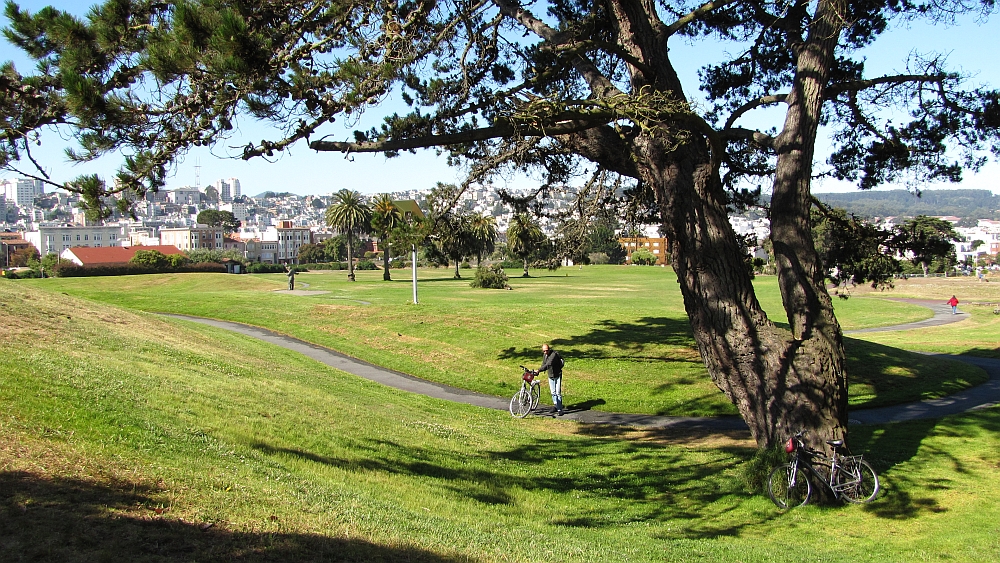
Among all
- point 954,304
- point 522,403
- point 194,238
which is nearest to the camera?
point 522,403

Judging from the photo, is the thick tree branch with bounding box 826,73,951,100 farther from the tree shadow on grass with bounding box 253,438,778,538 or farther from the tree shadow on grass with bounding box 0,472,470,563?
the tree shadow on grass with bounding box 0,472,470,563

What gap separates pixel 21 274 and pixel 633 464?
203 ft

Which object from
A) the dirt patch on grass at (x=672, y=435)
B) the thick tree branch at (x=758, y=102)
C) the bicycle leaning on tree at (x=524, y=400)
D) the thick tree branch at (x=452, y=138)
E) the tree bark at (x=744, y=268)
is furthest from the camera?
the bicycle leaning on tree at (x=524, y=400)

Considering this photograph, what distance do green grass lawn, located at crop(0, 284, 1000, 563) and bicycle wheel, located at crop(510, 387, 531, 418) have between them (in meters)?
0.73

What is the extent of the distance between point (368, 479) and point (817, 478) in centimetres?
632

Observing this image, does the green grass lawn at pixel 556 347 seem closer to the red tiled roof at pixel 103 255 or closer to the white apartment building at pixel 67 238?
the red tiled roof at pixel 103 255

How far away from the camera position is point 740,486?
10.5 m

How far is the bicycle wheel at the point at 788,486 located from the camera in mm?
9656

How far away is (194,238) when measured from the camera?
190 metres

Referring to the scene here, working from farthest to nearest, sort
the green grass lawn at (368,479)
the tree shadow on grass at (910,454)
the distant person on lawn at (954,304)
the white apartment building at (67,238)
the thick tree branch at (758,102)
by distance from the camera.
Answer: the white apartment building at (67,238), the distant person on lawn at (954,304), the thick tree branch at (758,102), the tree shadow on grass at (910,454), the green grass lawn at (368,479)

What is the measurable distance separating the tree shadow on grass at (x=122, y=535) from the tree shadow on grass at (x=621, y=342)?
16000 millimetres

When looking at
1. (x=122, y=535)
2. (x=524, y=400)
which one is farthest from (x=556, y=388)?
(x=122, y=535)

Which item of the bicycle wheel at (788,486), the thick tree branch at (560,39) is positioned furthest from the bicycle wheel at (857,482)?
the thick tree branch at (560,39)

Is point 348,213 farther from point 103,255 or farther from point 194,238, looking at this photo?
point 194,238
